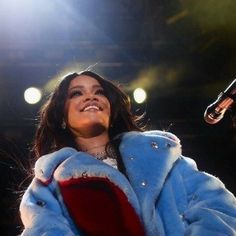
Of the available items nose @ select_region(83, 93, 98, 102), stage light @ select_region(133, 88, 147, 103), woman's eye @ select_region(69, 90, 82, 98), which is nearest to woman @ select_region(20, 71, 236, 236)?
nose @ select_region(83, 93, 98, 102)

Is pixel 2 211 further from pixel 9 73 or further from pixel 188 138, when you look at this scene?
pixel 188 138

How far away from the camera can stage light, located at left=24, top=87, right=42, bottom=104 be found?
16.2 feet

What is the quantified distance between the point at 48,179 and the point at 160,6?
3.26 metres

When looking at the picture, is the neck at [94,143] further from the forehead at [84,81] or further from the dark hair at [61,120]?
the forehead at [84,81]

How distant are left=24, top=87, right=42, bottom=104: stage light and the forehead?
2240mm

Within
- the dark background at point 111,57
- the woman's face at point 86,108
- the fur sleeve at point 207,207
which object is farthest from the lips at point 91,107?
the dark background at point 111,57

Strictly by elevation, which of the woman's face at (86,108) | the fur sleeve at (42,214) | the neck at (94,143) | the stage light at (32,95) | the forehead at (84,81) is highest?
the forehead at (84,81)

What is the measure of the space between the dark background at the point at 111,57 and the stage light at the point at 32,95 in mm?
64

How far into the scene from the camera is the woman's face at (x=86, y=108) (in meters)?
2.53

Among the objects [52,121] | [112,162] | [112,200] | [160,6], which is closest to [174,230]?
[112,200]

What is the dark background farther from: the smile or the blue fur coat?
the blue fur coat

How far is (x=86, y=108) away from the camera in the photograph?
255cm

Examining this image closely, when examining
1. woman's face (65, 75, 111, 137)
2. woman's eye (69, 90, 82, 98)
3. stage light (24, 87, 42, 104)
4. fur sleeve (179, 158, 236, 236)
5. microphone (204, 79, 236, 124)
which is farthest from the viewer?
stage light (24, 87, 42, 104)

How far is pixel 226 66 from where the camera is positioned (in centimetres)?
509
